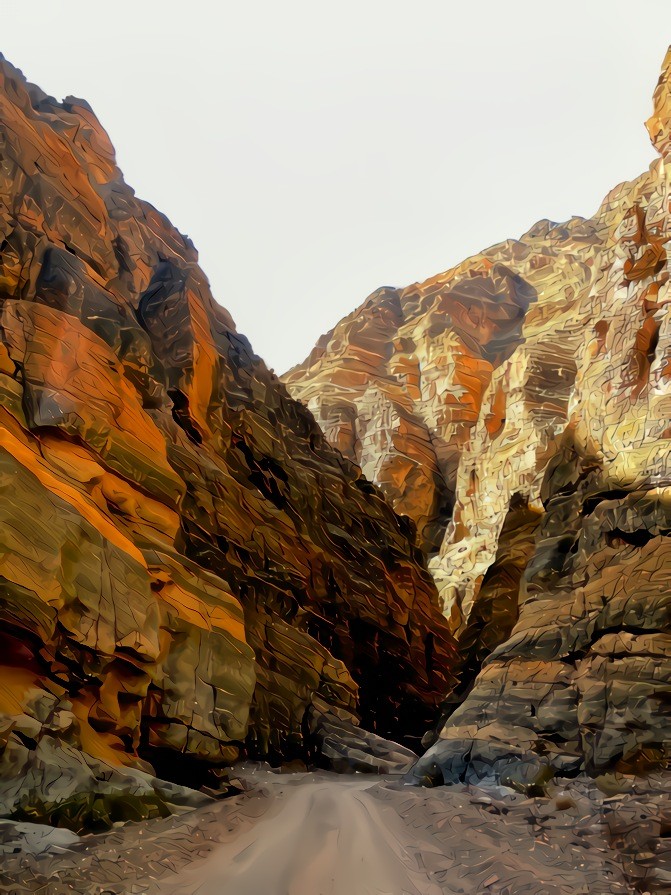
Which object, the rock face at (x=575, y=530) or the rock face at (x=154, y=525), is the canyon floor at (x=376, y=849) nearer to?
the rock face at (x=154, y=525)

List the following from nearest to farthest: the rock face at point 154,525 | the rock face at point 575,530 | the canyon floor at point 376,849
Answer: the canyon floor at point 376,849
the rock face at point 154,525
the rock face at point 575,530

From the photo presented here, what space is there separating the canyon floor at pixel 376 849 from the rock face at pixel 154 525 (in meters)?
1.23

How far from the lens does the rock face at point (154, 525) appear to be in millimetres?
9484

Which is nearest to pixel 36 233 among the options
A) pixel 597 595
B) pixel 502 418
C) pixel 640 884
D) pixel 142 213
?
pixel 142 213

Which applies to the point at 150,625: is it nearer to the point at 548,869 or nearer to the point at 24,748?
the point at 24,748

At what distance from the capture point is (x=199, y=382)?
19.1 meters

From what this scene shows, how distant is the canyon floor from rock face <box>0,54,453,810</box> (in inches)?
48.3

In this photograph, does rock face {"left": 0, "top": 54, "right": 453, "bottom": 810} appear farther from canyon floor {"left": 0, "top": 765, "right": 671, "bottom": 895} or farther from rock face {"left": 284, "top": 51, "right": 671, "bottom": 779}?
rock face {"left": 284, "top": 51, "right": 671, "bottom": 779}

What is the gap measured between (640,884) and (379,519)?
59.7 feet

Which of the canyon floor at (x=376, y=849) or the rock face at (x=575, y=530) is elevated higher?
the rock face at (x=575, y=530)

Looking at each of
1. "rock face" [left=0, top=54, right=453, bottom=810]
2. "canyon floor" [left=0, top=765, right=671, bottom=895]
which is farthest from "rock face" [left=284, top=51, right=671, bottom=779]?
"rock face" [left=0, top=54, right=453, bottom=810]

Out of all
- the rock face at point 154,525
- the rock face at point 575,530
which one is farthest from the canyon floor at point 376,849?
the rock face at point 575,530

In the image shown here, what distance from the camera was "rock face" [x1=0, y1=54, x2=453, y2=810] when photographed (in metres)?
9.48

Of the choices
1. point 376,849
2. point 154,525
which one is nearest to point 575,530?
point 154,525
